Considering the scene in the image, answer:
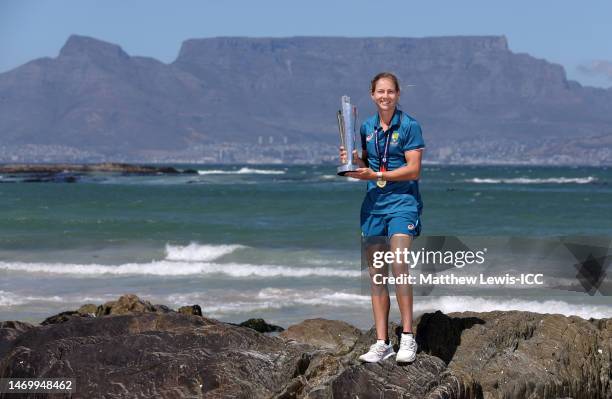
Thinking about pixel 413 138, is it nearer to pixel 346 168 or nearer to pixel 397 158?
pixel 397 158

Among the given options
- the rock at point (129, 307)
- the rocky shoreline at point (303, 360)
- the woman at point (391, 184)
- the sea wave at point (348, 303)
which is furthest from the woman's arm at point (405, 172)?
the sea wave at point (348, 303)

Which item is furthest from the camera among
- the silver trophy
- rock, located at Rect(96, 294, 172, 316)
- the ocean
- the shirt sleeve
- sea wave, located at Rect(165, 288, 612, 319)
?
the ocean

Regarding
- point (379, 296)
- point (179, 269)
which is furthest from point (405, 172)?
point (179, 269)

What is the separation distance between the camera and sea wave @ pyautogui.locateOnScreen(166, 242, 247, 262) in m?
25.7

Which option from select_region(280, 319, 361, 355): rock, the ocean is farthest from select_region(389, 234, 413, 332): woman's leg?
the ocean

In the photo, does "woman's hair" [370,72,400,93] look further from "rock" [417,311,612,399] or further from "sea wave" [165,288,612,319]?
"sea wave" [165,288,612,319]

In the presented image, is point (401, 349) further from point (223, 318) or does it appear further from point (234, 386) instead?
point (223, 318)

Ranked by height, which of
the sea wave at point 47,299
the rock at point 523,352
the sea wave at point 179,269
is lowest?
the sea wave at point 179,269

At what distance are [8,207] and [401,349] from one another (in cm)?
4561

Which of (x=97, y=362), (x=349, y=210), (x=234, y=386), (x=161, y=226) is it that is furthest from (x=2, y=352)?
(x=349, y=210)

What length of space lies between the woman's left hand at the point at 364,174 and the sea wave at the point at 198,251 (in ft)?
61.7

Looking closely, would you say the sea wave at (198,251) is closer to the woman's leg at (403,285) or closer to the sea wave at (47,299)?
the sea wave at (47,299)

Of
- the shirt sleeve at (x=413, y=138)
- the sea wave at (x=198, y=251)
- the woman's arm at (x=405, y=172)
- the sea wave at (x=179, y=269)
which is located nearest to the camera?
the woman's arm at (x=405, y=172)

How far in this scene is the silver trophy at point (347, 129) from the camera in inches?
248
